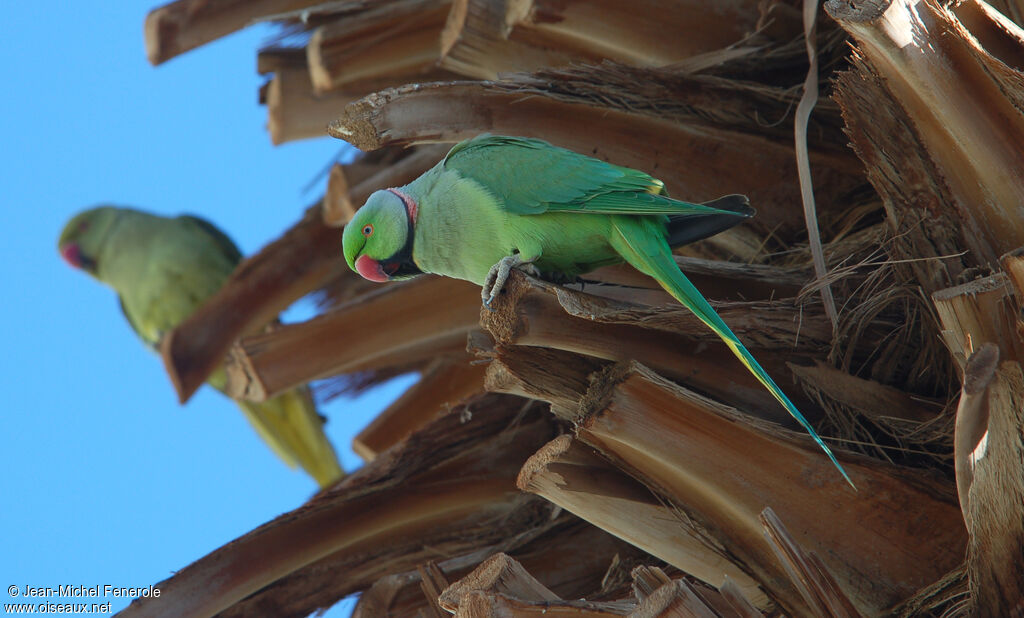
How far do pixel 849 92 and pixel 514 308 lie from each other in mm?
982

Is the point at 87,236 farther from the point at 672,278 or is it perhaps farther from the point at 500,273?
the point at 672,278

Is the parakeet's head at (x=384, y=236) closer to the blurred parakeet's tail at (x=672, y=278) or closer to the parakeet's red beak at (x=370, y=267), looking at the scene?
the parakeet's red beak at (x=370, y=267)

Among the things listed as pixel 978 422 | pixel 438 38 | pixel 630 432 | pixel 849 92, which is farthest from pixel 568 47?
pixel 978 422

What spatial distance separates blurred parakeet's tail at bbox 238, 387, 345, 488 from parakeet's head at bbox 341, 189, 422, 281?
326 cm

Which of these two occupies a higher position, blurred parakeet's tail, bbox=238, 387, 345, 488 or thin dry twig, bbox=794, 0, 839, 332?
thin dry twig, bbox=794, 0, 839, 332

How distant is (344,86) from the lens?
13.6 ft

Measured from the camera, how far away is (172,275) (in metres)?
7.58

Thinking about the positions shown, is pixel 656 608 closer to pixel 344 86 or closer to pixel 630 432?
pixel 630 432

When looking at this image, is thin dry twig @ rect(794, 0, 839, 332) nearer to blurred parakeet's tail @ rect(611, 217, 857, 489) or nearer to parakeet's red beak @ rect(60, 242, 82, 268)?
blurred parakeet's tail @ rect(611, 217, 857, 489)

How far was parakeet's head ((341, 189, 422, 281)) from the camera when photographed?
3264 millimetres

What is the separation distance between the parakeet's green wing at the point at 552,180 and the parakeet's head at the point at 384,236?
28 centimetres

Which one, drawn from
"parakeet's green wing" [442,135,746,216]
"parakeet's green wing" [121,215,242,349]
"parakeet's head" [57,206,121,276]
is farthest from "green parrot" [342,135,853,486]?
"parakeet's head" [57,206,121,276]

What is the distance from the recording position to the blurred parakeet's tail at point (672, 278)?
2365 millimetres

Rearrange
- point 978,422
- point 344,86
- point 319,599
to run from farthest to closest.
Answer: point 344,86 < point 319,599 < point 978,422
